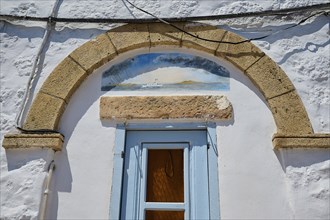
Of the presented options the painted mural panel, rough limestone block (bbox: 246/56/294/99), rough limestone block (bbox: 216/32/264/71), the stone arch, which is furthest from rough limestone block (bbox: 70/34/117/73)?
rough limestone block (bbox: 246/56/294/99)

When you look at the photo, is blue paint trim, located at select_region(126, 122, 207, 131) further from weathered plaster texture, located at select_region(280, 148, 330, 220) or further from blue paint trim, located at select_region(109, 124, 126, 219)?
weathered plaster texture, located at select_region(280, 148, 330, 220)

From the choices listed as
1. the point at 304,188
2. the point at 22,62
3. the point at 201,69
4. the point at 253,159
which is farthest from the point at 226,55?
the point at 22,62

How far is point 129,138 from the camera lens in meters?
3.02

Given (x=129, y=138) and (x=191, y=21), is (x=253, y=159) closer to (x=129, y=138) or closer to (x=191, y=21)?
(x=129, y=138)

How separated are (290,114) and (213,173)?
82 centimetres

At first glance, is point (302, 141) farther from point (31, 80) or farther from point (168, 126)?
point (31, 80)

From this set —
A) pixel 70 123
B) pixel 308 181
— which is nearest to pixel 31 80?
pixel 70 123

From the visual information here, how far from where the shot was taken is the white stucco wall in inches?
107

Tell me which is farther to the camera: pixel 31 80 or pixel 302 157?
pixel 31 80

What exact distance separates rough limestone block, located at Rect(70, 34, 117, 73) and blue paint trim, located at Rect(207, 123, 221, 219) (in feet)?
3.82

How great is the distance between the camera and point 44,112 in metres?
3.10

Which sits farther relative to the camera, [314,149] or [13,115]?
[13,115]

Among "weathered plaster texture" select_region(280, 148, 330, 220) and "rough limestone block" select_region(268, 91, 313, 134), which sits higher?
"rough limestone block" select_region(268, 91, 313, 134)

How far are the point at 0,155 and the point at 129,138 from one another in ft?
3.63
